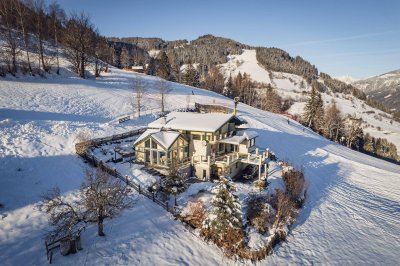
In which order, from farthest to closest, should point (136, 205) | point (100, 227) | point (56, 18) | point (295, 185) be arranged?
1. point (56, 18)
2. point (295, 185)
3. point (136, 205)
4. point (100, 227)

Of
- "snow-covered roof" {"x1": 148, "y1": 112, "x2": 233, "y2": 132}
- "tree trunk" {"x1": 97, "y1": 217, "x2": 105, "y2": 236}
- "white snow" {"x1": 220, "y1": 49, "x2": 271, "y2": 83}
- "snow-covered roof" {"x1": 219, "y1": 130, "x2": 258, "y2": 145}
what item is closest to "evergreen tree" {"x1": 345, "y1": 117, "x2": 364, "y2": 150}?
"snow-covered roof" {"x1": 219, "y1": 130, "x2": 258, "y2": 145}

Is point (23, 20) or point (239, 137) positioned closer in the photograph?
point (239, 137)

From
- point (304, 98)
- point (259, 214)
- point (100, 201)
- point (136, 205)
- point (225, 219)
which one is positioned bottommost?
point (259, 214)

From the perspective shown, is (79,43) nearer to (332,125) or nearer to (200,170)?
(200,170)

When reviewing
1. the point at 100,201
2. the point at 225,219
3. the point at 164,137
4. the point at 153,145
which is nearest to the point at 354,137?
the point at 164,137

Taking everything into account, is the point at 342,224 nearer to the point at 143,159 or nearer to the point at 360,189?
the point at 360,189

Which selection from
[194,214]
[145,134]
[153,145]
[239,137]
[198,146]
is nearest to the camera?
[194,214]
